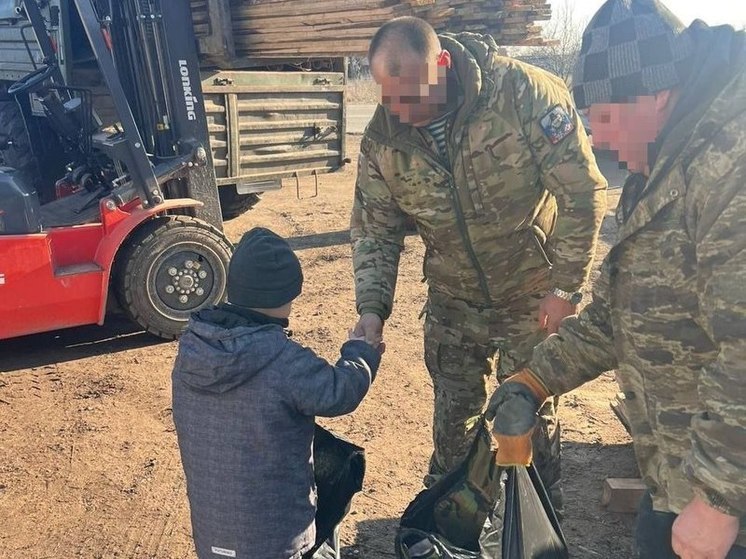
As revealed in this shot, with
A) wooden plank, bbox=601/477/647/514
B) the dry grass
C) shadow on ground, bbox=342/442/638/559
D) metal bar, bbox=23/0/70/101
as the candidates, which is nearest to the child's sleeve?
shadow on ground, bbox=342/442/638/559

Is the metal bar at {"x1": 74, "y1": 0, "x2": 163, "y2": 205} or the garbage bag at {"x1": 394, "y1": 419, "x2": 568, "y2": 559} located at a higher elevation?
the metal bar at {"x1": 74, "y1": 0, "x2": 163, "y2": 205}

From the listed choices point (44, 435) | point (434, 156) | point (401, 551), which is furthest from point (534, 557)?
point (44, 435)

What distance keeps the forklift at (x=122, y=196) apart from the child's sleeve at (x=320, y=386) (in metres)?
3.41

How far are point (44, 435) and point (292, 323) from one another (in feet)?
7.13

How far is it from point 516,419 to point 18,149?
A: 6.02m

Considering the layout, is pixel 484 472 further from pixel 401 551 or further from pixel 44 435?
pixel 44 435

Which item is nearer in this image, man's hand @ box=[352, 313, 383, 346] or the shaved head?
the shaved head

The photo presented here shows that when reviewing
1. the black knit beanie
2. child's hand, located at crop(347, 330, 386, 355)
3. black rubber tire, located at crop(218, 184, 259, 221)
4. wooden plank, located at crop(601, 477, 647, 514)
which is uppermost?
the black knit beanie

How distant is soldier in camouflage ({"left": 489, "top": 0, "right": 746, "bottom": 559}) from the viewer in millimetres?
1521

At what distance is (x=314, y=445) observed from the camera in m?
2.64

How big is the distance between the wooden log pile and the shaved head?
310cm

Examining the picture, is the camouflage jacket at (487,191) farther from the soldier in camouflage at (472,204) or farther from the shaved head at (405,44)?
the shaved head at (405,44)

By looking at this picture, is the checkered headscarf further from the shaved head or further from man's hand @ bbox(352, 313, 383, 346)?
man's hand @ bbox(352, 313, 383, 346)

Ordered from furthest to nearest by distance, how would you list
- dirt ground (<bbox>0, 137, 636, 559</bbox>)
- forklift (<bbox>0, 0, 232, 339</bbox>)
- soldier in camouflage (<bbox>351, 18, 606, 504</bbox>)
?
1. forklift (<bbox>0, 0, 232, 339</bbox>)
2. dirt ground (<bbox>0, 137, 636, 559</bbox>)
3. soldier in camouflage (<bbox>351, 18, 606, 504</bbox>)
